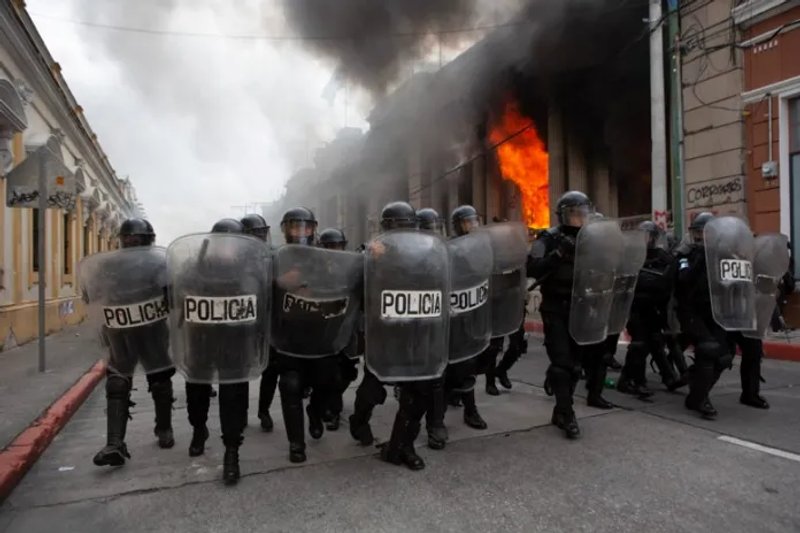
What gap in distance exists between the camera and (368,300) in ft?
10.1

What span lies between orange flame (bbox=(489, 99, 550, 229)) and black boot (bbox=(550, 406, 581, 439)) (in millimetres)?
13055

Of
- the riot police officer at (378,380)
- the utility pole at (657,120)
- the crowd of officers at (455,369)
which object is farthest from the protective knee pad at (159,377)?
the utility pole at (657,120)

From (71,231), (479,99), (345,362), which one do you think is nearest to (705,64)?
(479,99)

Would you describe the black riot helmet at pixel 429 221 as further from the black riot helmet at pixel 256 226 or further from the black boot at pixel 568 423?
the black boot at pixel 568 423

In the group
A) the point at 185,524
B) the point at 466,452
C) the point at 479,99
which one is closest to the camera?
the point at 185,524

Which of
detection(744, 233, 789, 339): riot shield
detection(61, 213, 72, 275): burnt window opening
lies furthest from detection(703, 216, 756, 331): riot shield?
detection(61, 213, 72, 275): burnt window opening

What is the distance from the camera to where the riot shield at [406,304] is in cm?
299

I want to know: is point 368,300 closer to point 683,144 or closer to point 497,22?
point 683,144

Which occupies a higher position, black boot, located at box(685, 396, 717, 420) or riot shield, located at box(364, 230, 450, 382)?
riot shield, located at box(364, 230, 450, 382)

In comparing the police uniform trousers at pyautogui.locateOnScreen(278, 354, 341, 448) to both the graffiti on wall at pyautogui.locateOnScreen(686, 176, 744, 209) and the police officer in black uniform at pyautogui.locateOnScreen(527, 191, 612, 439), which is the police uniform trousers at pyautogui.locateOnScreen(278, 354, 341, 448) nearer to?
the police officer in black uniform at pyautogui.locateOnScreen(527, 191, 612, 439)

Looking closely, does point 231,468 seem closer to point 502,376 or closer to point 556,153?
point 502,376

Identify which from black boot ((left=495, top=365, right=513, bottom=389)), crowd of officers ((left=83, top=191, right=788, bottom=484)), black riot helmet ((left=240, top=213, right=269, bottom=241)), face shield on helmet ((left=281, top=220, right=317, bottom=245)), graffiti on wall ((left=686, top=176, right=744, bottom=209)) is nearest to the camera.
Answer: crowd of officers ((left=83, top=191, right=788, bottom=484))

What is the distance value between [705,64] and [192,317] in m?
10.8

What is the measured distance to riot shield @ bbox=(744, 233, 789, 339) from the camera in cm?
457
